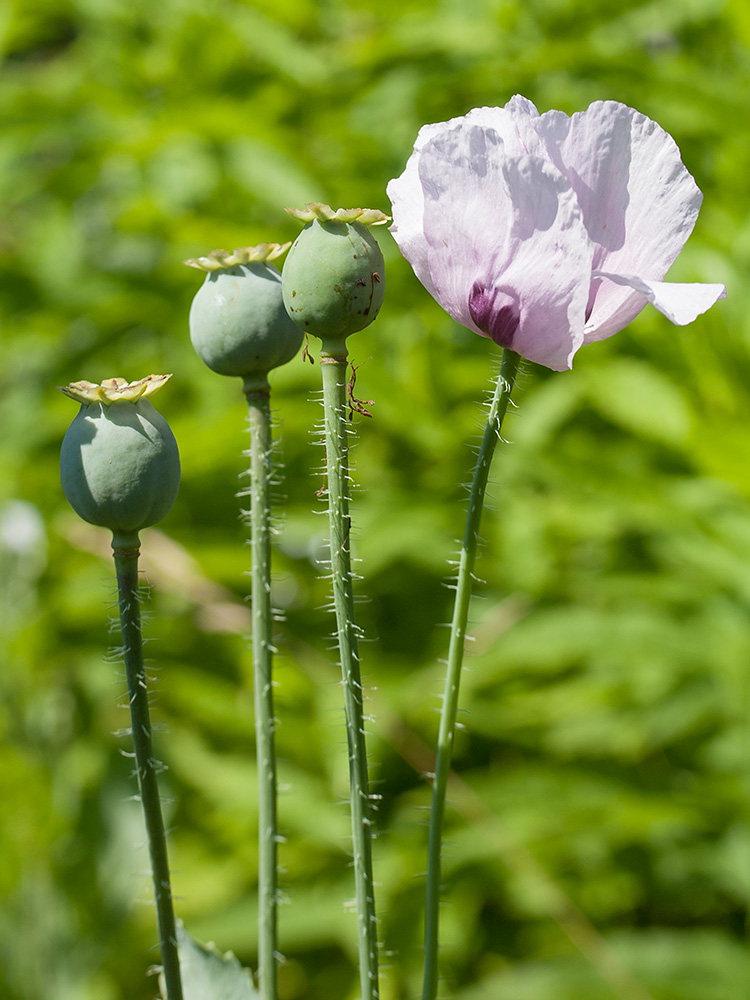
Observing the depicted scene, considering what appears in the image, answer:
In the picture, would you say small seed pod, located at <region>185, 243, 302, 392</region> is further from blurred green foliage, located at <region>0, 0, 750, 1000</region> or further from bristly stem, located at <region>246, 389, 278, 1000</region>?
blurred green foliage, located at <region>0, 0, 750, 1000</region>

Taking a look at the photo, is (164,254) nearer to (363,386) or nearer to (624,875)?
(363,386)

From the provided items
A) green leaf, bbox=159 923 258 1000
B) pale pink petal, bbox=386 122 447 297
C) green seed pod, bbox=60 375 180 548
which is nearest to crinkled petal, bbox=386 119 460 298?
pale pink petal, bbox=386 122 447 297

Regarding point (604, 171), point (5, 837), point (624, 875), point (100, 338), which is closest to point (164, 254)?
point (100, 338)

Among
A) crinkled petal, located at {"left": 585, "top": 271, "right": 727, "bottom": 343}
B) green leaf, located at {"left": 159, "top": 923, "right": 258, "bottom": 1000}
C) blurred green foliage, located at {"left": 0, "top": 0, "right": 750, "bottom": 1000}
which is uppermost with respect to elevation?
crinkled petal, located at {"left": 585, "top": 271, "right": 727, "bottom": 343}

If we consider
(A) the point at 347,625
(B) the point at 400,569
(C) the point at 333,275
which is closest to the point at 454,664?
(A) the point at 347,625

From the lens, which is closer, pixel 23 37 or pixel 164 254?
pixel 164 254

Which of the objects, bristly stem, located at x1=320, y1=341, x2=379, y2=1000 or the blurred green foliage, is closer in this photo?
bristly stem, located at x1=320, y1=341, x2=379, y2=1000

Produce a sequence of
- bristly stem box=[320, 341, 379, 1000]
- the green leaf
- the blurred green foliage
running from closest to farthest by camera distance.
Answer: bristly stem box=[320, 341, 379, 1000] < the green leaf < the blurred green foliage
